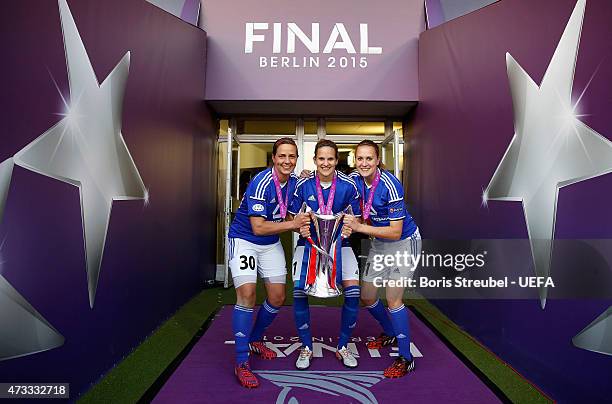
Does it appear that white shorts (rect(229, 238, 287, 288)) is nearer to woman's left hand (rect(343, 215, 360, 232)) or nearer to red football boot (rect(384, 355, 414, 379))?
woman's left hand (rect(343, 215, 360, 232))

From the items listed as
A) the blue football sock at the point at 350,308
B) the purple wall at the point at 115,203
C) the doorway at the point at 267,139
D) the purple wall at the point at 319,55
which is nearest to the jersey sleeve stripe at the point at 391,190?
the blue football sock at the point at 350,308

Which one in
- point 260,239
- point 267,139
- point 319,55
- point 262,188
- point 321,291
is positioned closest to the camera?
point 321,291

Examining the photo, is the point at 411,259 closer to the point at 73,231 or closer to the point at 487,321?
the point at 487,321

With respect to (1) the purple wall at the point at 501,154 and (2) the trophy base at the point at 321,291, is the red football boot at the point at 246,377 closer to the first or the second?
(2) the trophy base at the point at 321,291

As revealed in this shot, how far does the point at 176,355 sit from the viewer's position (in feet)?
8.89

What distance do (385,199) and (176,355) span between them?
Answer: 1.80m

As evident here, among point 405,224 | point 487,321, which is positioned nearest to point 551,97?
point 405,224

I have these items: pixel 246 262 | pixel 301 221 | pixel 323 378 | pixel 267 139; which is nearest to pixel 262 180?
pixel 301 221

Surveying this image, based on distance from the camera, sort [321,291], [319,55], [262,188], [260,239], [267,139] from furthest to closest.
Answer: [267,139] < [319,55] < [260,239] < [262,188] < [321,291]

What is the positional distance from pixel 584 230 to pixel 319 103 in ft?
10.7

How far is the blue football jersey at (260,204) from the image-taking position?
2287mm

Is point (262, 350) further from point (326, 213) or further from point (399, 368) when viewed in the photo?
point (326, 213)

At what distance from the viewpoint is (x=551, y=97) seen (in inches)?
91.8

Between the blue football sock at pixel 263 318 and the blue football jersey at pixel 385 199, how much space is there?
876 mm
